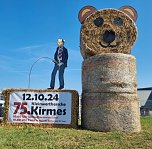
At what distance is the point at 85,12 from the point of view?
11.8 m

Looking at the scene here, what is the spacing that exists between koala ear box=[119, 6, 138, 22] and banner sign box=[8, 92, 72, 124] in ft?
11.6

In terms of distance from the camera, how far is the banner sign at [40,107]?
11125mm

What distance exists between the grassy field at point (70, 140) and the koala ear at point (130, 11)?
4.26 metres

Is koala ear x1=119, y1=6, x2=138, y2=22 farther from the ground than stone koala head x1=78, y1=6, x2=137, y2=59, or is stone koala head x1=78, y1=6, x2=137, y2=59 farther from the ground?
koala ear x1=119, y1=6, x2=138, y2=22

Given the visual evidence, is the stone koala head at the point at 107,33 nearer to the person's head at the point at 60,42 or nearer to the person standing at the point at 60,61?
the person standing at the point at 60,61

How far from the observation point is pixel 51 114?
11.2 meters

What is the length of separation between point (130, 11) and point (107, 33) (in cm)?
126

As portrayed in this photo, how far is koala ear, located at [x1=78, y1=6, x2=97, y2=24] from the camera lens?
38.4ft

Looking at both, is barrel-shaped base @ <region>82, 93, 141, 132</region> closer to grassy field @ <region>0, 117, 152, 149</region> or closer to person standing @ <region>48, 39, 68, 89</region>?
grassy field @ <region>0, 117, 152, 149</region>

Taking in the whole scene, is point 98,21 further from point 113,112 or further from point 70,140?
point 70,140

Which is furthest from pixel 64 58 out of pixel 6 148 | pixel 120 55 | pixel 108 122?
pixel 6 148

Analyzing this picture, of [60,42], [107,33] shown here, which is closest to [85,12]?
[107,33]

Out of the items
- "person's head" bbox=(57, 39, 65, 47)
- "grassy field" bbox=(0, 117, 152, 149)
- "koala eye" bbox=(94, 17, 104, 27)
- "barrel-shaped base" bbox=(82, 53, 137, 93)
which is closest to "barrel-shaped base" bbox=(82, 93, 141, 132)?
"barrel-shaped base" bbox=(82, 53, 137, 93)

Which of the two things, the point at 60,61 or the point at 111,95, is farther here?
the point at 60,61
